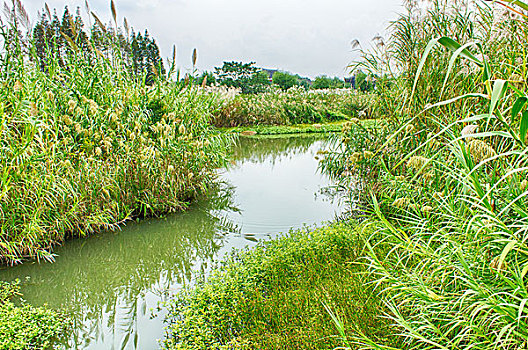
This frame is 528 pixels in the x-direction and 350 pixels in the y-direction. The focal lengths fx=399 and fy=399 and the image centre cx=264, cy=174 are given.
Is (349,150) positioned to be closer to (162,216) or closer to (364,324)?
(162,216)

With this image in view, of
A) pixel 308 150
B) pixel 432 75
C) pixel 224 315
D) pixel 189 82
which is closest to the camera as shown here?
pixel 224 315

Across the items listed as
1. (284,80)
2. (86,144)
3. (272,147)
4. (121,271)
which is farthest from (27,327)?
(284,80)

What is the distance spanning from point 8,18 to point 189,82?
2201 millimetres

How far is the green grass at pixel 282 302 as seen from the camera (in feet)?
7.64

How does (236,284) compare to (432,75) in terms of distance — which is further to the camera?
(432,75)

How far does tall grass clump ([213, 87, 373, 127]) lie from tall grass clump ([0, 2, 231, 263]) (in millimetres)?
8915

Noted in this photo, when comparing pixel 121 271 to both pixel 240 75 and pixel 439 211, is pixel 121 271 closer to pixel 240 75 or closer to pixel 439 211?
pixel 439 211

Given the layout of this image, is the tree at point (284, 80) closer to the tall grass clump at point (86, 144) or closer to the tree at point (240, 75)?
the tree at point (240, 75)

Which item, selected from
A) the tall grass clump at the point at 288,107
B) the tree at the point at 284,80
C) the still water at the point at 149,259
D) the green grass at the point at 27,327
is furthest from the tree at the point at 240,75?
the green grass at the point at 27,327

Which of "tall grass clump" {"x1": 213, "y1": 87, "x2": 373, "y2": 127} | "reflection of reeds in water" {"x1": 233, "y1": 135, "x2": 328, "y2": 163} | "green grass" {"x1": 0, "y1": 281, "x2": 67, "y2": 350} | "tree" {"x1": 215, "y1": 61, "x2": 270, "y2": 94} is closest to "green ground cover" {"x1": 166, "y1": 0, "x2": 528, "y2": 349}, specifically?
"green grass" {"x1": 0, "y1": 281, "x2": 67, "y2": 350}

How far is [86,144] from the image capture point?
4.18 meters

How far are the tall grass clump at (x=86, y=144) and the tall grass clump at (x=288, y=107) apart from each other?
8915mm

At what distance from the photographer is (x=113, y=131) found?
14.3 feet

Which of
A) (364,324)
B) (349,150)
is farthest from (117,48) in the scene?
(364,324)
